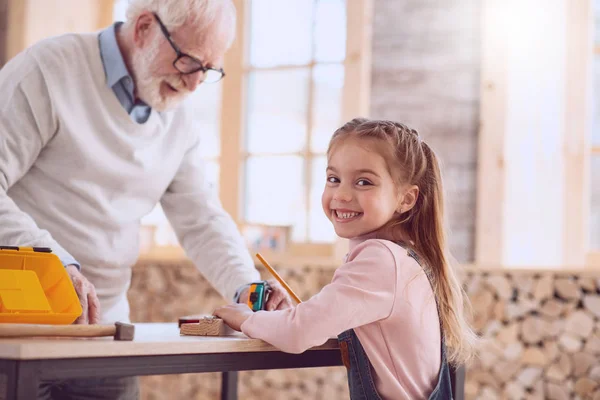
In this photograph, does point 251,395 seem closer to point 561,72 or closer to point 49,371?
point 561,72

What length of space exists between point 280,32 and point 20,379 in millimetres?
3472

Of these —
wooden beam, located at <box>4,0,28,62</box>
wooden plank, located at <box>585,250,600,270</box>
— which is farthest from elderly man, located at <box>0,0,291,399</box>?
wooden beam, located at <box>4,0,28,62</box>

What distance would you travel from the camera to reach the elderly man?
6.71ft

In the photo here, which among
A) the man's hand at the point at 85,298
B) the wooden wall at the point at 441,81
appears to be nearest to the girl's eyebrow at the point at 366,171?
the man's hand at the point at 85,298

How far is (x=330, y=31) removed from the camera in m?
4.37

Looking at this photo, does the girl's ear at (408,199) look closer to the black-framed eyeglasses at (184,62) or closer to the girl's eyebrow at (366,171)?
the girl's eyebrow at (366,171)

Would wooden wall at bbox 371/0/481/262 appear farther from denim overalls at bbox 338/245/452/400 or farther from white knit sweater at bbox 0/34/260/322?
denim overalls at bbox 338/245/452/400

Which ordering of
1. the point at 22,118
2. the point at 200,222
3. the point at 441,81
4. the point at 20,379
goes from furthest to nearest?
the point at 441,81
the point at 200,222
the point at 22,118
the point at 20,379

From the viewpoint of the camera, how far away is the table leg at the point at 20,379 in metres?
1.20

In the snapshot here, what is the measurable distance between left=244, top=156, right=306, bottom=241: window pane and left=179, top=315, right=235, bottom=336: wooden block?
2665mm

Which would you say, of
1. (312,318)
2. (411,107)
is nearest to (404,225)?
(312,318)

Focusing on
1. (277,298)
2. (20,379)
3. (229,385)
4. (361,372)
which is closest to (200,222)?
(229,385)

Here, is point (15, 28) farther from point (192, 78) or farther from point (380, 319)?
point (380, 319)

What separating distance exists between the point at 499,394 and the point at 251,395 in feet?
3.87
